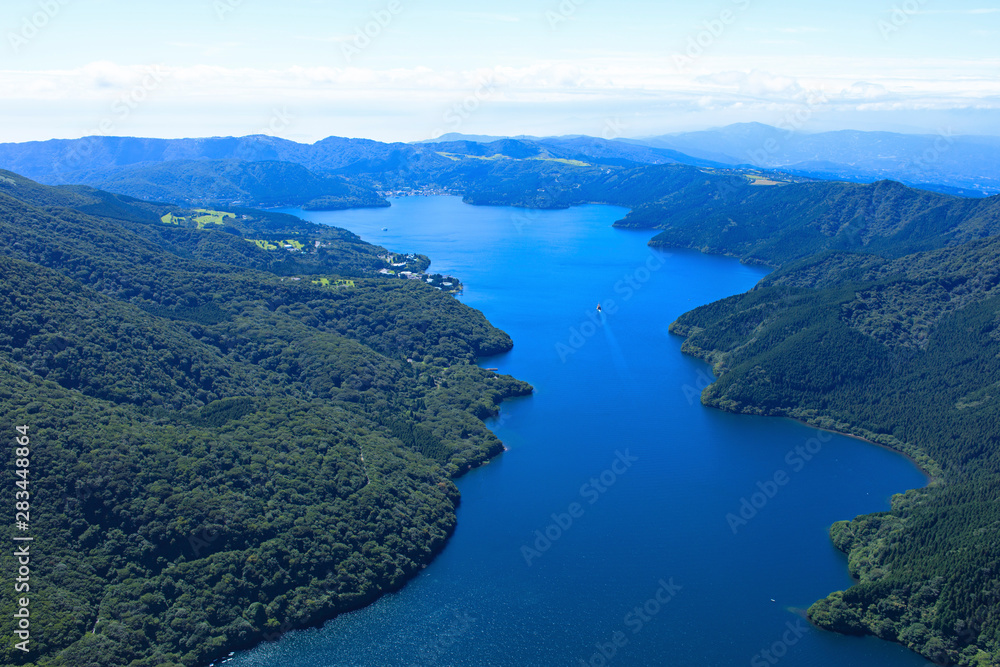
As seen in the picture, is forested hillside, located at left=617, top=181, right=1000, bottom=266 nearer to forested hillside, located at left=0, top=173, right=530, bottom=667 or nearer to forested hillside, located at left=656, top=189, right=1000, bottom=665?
forested hillside, located at left=656, top=189, right=1000, bottom=665

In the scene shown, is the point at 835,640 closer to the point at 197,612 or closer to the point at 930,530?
the point at 930,530

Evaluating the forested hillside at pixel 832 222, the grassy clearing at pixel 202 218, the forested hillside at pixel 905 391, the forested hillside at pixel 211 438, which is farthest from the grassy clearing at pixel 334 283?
the forested hillside at pixel 832 222

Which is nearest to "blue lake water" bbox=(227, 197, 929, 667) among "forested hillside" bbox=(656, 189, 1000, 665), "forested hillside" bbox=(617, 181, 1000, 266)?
"forested hillside" bbox=(656, 189, 1000, 665)

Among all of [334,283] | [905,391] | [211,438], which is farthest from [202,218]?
[905,391]

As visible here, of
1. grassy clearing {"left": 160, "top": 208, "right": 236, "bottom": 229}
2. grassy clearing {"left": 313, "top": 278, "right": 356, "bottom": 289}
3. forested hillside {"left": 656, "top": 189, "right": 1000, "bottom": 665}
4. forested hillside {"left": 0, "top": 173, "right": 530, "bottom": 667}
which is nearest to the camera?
forested hillside {"left": 0, "top": 173, "right": 530, "bottom": 667}

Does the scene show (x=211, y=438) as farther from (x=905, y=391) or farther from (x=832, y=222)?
(x=832, y=222)

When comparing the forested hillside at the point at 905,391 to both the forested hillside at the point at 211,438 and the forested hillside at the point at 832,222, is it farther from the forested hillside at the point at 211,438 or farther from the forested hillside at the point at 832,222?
the forested hillside at the point at 211,438
